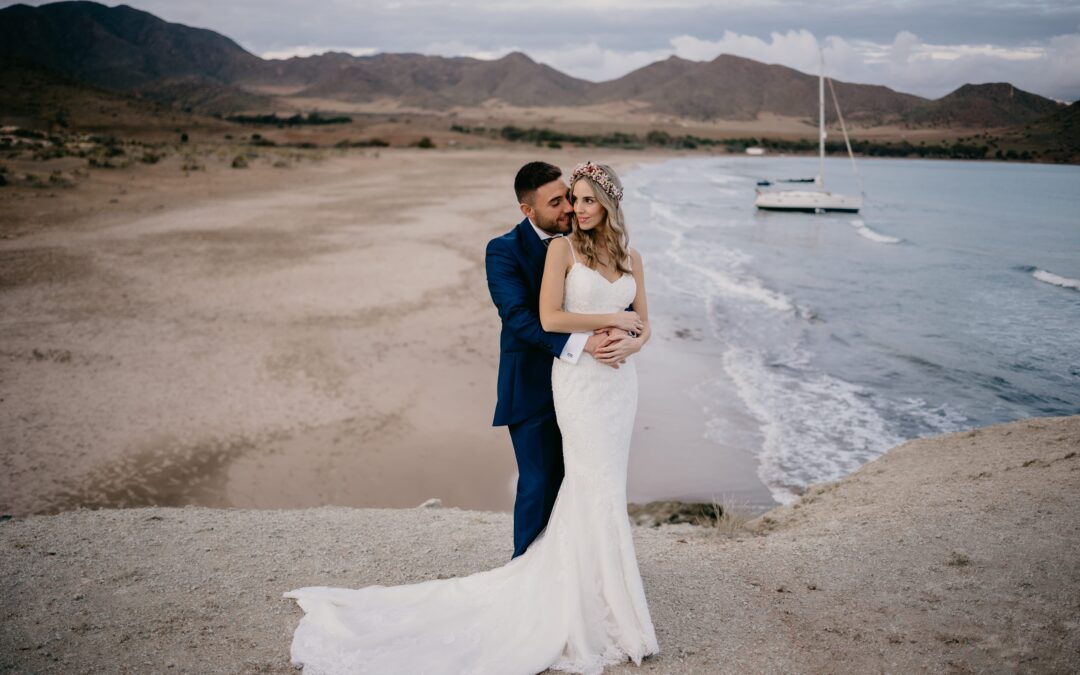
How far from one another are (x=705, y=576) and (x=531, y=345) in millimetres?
2091

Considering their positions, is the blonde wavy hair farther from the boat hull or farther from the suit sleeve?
the boat hull

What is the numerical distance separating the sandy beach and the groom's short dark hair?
2.41m

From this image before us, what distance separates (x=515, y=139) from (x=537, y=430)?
7607 centimetres

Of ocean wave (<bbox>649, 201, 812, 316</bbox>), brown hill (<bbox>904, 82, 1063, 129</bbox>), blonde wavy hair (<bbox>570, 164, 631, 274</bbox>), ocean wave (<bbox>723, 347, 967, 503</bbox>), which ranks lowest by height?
ocean wave (<bbox>723, 347, 967, 503</bbox>)

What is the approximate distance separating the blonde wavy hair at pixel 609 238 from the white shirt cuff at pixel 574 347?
358 millimetres

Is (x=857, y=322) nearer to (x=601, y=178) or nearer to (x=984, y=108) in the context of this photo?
(x=601, y=178)

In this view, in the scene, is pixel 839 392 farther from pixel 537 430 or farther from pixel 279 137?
pixel 279 137

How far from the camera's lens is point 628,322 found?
11.3ft

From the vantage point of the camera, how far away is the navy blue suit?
3.55 meters

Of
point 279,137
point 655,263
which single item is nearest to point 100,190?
point 655,263

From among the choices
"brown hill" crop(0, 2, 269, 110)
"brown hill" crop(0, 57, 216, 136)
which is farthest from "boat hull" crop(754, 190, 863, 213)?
"brown hill" crop(0, 2, 269, 110)

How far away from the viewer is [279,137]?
62.1 meters

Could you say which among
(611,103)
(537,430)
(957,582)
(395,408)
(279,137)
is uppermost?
(611,103)

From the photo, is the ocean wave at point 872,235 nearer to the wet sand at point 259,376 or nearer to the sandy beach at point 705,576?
the wet sand at point 259,376
